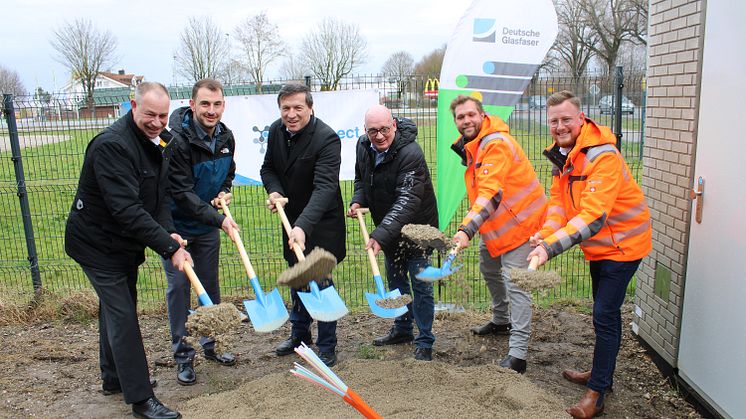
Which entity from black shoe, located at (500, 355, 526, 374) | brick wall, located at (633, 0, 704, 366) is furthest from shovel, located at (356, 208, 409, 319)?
brick wall, located at (633, 0, 704, 366)

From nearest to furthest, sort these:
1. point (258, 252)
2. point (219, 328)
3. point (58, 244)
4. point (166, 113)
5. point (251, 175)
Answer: point (219, 328)
point (166, 113)
point (251, 175)
point (258, 252)
point (58, 244)

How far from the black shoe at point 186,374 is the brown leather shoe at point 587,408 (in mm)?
2804

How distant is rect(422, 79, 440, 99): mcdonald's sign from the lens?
6.22 metres

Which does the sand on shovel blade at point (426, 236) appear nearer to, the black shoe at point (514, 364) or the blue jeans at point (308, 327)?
the blue jeans at point (308, 327)

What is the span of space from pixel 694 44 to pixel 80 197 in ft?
13.6

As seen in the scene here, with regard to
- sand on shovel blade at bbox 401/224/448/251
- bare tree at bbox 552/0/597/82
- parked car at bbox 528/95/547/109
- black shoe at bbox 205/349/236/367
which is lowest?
black shoe at bbox 205/349/236/367

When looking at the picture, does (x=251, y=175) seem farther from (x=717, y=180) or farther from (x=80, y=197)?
(x=717, y=180)

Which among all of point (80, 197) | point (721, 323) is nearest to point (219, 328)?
point (80, 197)

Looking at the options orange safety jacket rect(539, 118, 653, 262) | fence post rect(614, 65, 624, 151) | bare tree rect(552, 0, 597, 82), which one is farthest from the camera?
bare tree rect(552, 0, 597, 82)

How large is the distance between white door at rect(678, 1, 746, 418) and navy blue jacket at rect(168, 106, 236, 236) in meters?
3.33

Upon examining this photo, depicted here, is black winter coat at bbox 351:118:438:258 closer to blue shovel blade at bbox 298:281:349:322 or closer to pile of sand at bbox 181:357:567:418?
blue shovel blade at bbox 298:281:349:322

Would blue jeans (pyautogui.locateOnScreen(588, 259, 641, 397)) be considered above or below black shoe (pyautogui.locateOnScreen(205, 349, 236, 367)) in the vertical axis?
above

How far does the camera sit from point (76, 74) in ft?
100

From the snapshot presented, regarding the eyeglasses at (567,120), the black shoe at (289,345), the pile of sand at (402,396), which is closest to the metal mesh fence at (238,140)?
the black shoe at (289,345)
